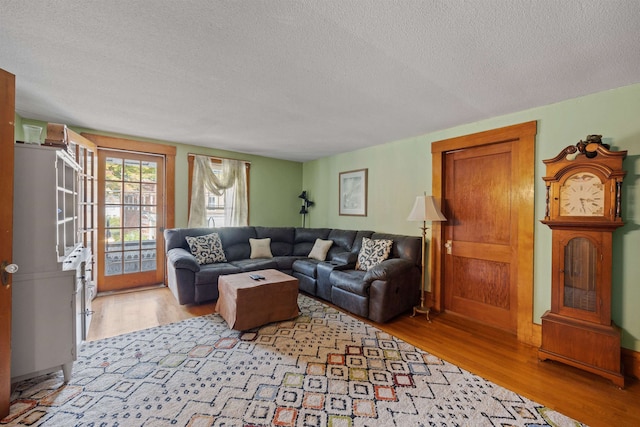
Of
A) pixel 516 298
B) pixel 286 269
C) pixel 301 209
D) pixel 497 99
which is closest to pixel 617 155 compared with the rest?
pixel 497 99

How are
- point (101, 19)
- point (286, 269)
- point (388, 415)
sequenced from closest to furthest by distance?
point (101, 19) < point (388, 415) < point (286, 269)

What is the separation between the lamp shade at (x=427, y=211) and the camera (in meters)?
3.21

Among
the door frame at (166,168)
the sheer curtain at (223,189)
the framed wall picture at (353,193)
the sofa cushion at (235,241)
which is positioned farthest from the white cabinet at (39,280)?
the framed wall picture at (353,193)

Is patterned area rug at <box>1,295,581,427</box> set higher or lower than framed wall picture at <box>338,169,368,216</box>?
lower

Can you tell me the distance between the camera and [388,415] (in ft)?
5.54

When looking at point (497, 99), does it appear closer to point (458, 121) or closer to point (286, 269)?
point (458, 121)

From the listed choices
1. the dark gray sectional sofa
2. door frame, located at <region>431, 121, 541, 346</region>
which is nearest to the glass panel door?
the dark gray sectional sofa

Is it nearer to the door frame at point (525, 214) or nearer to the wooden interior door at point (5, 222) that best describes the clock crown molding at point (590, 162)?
the door frame at point (525, 214)

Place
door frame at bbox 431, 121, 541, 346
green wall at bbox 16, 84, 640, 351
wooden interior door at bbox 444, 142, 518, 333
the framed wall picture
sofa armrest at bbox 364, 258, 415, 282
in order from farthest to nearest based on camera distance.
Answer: the framed wall picture < sofa armrest at bbox 364, 258, 415, 282 < wooden interior door at bbox 444, 142, 518, 333 < door frame at bbox 431, 121, 541, 346 < green wall at bbox 16, 84, 640, 351

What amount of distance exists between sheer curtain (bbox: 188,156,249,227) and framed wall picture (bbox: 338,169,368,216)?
72.0 inches

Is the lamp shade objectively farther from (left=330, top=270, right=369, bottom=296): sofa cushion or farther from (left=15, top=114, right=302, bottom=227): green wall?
(left=15, top=114, right=302, bottom=227): green wall

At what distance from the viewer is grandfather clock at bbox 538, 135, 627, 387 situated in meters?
2.10

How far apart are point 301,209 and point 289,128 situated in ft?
8.48

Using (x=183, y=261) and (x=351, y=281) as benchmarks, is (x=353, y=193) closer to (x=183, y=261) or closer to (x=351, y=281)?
(x=351, y=281)
